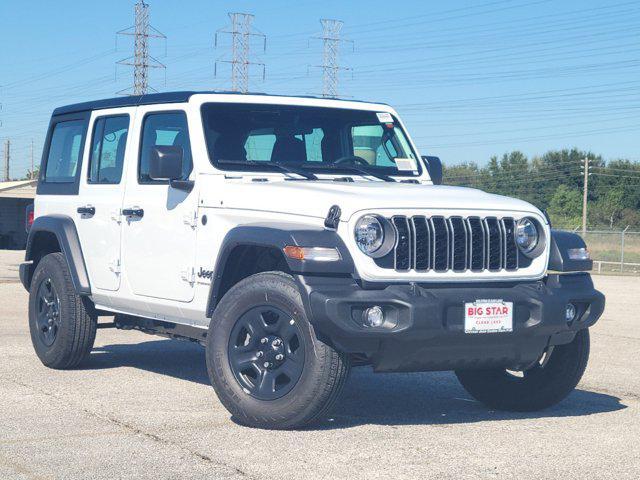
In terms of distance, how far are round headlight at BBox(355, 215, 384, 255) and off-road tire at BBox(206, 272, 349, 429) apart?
0.46 metres

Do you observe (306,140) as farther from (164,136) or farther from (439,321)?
(439,321)

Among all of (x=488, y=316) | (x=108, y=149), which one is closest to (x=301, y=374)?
(x=488, y=316)

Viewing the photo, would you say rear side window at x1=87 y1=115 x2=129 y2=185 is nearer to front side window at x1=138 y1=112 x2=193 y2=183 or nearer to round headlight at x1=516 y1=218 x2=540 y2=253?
front side window at x1=138 y1=112 x2=193 y2=183

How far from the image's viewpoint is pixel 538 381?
7.67 m

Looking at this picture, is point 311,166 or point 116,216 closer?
point 311,166

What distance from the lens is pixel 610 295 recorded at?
71.7ft

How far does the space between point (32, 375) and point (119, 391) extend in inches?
41.9

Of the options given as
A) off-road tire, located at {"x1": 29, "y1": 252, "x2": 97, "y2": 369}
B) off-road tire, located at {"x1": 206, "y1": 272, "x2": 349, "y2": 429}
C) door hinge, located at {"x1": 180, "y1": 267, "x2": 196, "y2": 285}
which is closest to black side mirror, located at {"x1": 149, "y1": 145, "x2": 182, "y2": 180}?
door hinge, located at {"x1": 180, "y1": 267, "x2": 196, "y2": 285}

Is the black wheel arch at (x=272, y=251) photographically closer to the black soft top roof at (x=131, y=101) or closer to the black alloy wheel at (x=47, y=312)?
the black soft top roof at (x=131, y=101)

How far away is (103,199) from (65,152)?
1.11 meters

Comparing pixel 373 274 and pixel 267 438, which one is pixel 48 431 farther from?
pixel 373 274

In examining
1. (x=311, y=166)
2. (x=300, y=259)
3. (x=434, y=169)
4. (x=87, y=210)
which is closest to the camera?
(x=300, y=259)

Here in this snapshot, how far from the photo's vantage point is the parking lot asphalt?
5.77 metres

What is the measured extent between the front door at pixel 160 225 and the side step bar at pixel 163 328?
24cm
